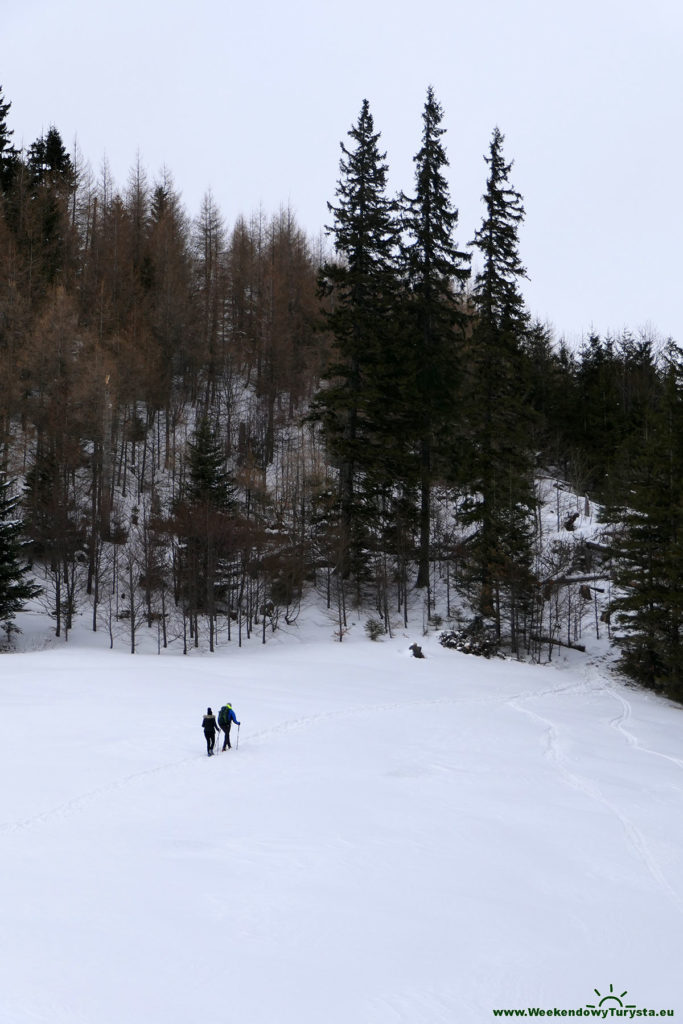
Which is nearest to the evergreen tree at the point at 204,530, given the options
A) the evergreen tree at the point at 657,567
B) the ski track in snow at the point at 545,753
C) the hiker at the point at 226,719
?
the ski track in snow at the point at 545,753

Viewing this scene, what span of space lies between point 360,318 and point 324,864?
97.3 feet

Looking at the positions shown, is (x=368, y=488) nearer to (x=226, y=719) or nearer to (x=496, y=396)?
(x=496, y=396)

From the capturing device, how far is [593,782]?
51.2 feet

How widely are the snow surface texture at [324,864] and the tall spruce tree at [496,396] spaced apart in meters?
13.4

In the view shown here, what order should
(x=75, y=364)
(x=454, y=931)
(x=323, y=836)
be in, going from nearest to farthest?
(x=454, y=931) < (x=323, y=836) < (x=75, y=364)

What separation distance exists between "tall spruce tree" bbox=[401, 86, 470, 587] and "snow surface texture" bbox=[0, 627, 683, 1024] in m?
17.8

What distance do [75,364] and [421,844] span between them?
38.5m

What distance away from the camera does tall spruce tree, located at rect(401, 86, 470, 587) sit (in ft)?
116

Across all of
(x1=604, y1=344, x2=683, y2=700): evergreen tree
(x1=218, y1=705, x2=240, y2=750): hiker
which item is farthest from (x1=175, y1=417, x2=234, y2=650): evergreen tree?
(x1=604, y1=344, x2=683, y2=700): evergreen tree

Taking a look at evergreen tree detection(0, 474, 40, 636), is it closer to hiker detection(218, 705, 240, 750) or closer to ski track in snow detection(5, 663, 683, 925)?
ski track in snow detection(5, 663, 683, 925)

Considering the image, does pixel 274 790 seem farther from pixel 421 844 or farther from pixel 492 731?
pixel 492 731

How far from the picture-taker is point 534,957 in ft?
26.6

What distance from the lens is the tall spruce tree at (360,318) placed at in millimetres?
35281

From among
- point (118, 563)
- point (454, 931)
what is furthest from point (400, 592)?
point (454, 931)
